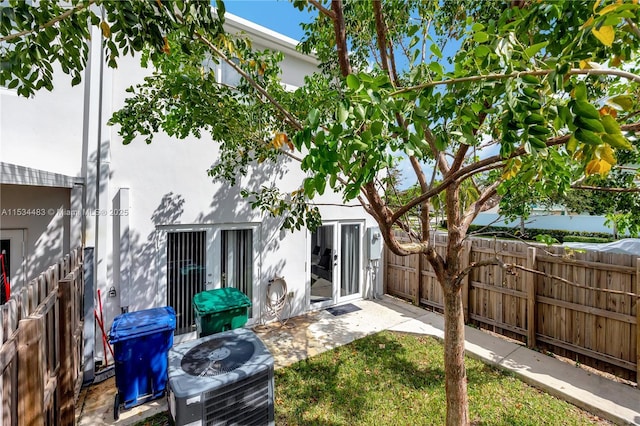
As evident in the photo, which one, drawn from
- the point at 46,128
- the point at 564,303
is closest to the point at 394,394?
the point at 564,303

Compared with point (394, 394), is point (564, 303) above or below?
above

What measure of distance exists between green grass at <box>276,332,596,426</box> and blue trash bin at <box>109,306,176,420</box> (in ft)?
5.62

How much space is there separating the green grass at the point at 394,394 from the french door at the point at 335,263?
2529mm

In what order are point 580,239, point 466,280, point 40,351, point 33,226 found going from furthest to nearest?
point 580,239, point 466,280, point 33,226, point 40,351

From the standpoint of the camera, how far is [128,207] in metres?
4.97

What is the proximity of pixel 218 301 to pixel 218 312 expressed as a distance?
0.22 metres

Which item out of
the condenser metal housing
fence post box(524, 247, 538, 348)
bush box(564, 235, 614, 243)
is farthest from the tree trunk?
bush box(564, 235, 614, 243)

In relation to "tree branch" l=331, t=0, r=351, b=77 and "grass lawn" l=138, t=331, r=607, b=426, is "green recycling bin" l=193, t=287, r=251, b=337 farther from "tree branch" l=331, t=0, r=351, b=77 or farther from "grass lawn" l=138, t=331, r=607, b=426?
"tree branch" l=331, t=0, r=351, b=77

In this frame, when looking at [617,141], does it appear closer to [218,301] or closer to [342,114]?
[342,114]

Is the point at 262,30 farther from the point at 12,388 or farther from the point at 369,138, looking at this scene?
the point at 12,388

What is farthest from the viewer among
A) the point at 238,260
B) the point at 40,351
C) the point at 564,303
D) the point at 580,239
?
the point at 580,239

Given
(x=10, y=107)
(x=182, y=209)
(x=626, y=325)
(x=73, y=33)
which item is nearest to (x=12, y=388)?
(x=73, y=33)

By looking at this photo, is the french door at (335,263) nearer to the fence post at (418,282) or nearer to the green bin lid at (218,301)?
the fence post at (418,282)

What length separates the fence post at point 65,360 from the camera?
3059 millimetres
